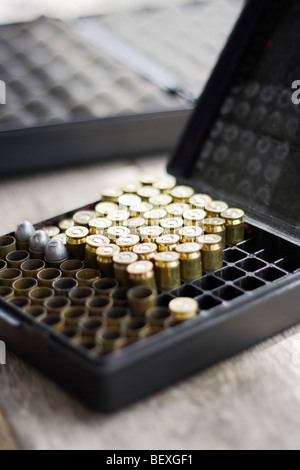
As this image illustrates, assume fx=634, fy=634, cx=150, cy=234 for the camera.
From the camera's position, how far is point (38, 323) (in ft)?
2.28

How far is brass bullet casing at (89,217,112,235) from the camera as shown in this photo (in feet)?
2.95

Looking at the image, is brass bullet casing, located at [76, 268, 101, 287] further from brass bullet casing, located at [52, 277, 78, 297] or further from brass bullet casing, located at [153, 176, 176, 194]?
brass bullet casing, located at [153, 176, 176, 194]

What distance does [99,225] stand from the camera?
91 cm

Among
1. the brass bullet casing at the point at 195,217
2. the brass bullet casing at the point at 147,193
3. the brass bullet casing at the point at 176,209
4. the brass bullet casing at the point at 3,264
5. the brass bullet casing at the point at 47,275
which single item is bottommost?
the brass bullet casing at the point at 3,264

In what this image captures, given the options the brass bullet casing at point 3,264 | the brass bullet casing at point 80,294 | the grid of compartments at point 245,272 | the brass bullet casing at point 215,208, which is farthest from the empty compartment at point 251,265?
the brass bullet casing at point 3,264

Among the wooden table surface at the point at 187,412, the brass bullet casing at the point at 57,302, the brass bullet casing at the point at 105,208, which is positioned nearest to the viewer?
the wooden table surface at the point at 187,412

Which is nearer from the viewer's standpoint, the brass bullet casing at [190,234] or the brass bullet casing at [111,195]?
the brass bullet casing at [190,234]

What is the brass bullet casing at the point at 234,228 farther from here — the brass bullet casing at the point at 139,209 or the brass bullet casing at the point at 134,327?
the brass bullet casing at the point at 134,327

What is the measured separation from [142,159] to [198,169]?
0.30m

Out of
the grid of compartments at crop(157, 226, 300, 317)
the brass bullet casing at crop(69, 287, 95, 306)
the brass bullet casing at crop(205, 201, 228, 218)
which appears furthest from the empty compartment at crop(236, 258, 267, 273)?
the brass bullet casing at crop(69, 287, 95, 306)

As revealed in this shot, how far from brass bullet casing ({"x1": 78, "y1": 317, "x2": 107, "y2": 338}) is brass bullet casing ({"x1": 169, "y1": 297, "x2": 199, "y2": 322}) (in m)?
0.08

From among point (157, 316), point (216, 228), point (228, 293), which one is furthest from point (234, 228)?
point (157, 316)

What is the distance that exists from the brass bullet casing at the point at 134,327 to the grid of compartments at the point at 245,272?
7 centimetres

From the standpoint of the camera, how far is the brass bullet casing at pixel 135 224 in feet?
2.97
